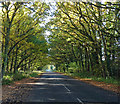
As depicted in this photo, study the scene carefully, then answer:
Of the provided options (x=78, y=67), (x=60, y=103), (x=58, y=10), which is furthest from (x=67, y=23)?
(x=78, y=67)

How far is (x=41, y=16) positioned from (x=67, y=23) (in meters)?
4.35

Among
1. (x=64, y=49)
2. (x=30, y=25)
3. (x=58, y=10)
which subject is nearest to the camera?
(x=58, y=10)

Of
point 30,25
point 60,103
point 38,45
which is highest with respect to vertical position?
point 30,25

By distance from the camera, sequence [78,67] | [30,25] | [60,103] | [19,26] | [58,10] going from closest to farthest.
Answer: [60,103] → [58,10] → [30,25] → [19,26] → [78,67]

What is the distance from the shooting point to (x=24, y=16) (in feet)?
73.0

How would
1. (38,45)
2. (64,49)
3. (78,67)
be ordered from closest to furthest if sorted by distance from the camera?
(38,45) → (78,67) → (64,49)

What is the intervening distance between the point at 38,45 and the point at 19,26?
6152mm

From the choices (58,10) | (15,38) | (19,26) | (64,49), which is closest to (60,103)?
(58,10)

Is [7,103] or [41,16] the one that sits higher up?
[41,16]

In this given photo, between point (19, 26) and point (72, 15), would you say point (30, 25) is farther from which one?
point (72, 15)

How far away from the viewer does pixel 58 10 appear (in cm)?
2067

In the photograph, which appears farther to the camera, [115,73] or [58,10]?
[115,73]

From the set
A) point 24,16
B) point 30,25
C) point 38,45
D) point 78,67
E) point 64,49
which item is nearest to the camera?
point 24,16

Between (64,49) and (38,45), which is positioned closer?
(38,45)
